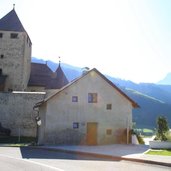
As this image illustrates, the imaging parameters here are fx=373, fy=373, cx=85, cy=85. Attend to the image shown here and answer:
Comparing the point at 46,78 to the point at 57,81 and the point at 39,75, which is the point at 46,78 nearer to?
the point at 39,75

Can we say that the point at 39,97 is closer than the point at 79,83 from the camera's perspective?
No

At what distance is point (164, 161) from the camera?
55.8 feet

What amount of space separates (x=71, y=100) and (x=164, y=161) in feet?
51.4

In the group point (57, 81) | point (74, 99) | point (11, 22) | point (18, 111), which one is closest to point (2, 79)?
point (11, 22)

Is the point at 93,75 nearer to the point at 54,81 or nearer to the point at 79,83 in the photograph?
the point at 79,83

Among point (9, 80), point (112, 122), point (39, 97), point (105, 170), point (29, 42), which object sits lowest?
point (105, 170)

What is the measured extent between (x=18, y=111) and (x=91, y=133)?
698 inches

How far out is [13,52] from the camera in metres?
63.5

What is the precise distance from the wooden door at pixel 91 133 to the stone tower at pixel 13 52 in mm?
31784

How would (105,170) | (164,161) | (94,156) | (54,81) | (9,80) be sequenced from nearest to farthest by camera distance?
(105,170)
(164,161)
(94,156)
(9,80)
(54,81)

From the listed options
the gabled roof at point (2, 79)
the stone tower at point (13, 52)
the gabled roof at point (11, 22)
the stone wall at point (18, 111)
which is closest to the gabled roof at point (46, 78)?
the stone tower at point (13, 52)

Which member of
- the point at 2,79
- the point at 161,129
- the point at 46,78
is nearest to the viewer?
the point at 161,129

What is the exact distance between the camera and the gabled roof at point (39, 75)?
67312 millimetres

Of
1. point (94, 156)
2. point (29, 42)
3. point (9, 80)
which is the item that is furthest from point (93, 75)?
point (29, 42)
